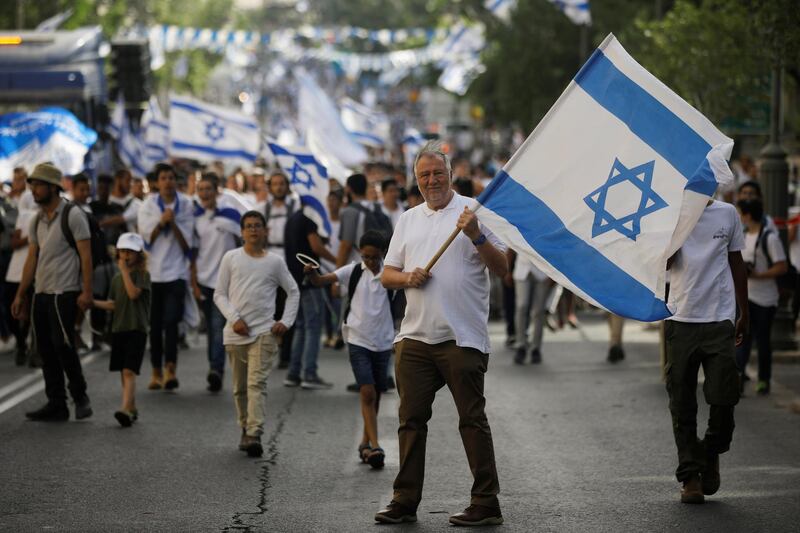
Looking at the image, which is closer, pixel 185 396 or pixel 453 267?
pixel 453 267

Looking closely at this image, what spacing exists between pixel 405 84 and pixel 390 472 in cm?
9518

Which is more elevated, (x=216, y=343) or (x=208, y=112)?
(x=208, y=112)

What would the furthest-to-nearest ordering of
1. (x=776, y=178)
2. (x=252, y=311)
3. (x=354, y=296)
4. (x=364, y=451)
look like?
(x=776, y=178) → (x=252, y=311) → (x=354, y=296) → (x=364, y=451)

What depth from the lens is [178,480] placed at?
884cm

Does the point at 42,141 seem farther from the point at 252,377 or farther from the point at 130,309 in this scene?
the point at 252,377

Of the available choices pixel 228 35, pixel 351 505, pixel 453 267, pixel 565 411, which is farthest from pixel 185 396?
pixel 228 35

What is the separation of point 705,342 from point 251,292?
3.31m

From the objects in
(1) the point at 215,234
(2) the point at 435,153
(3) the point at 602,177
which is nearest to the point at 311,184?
(1) the point at 215,234

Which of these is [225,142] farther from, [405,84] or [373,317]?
[405,84]

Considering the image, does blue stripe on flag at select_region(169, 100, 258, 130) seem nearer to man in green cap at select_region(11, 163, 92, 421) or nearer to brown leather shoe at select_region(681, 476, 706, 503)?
man in green cap at select_region(11, 163, 92, 421)

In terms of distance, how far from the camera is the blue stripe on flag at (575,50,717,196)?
7.49m

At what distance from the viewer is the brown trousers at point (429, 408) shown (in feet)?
24.7

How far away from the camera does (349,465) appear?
30.9ft

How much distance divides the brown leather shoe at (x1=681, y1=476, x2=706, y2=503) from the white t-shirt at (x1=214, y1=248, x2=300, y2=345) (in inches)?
120
